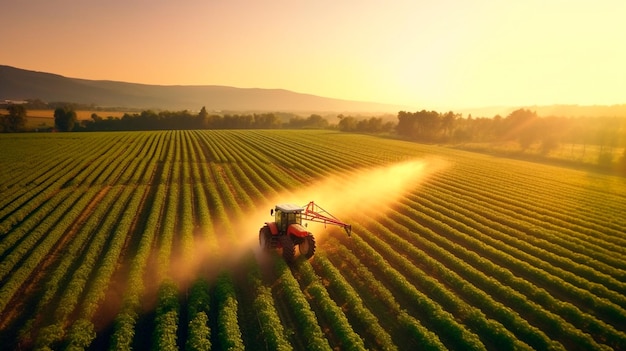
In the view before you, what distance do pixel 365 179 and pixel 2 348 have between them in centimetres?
3278

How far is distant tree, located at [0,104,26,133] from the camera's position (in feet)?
304

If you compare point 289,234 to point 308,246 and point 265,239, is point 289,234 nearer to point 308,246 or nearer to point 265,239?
point 308,246

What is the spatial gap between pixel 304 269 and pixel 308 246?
1.14 m

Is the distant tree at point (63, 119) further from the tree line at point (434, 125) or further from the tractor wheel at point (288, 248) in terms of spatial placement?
the tractor wheel at point (288, 248)

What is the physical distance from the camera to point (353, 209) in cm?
2848

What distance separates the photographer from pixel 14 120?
94.4 meters

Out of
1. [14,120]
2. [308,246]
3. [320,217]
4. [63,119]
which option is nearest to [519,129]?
[320,217]

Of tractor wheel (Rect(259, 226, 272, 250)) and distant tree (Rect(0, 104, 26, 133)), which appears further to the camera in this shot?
distant tree (Rect(0, 104, 26, 133))

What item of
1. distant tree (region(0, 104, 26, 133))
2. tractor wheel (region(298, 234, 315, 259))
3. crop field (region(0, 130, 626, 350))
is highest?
distant tree (region(0, 104, 26, 133))

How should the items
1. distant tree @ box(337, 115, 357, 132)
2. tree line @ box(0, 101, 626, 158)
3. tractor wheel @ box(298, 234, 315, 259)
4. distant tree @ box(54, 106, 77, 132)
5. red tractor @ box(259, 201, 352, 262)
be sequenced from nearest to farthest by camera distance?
1. red tractor @ box(259, 201, 352, 262)
2. tractor wheel @ box(298, 234, 315, 259)
3. tree line @ box(0, 101, 626, 158)
4. distant tree @ box(54, 106, 77, 132)
5. distant tree @ box(337, 115, 357, 132)

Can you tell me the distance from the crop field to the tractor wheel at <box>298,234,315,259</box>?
0.50 m

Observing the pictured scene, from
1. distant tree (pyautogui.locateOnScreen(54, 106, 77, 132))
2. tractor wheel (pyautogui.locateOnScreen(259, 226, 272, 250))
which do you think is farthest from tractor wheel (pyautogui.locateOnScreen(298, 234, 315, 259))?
distant tree (pyautogui.locateOnScreen(54, 106, 77, 132))

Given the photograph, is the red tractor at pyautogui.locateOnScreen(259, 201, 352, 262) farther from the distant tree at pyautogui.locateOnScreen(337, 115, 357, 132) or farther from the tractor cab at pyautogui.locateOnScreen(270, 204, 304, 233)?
the distant tree at pyautogui.locateOnScreen(337, 115, 357, 132)

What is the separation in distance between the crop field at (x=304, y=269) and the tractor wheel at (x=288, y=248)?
452mm
